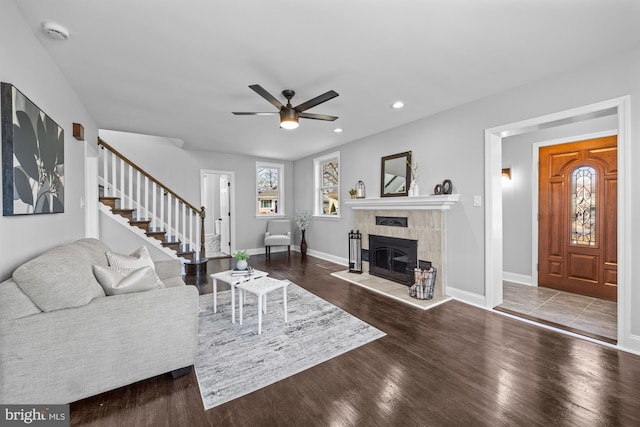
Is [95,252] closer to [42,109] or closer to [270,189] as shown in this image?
[42,109]

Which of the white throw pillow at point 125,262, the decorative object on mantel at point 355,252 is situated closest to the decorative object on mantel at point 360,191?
the decorative object on mantel at point 355,252

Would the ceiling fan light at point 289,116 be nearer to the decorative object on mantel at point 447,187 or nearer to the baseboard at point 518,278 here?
the decorative object on mantel at point 447,187

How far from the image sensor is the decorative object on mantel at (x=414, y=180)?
13.5 ft

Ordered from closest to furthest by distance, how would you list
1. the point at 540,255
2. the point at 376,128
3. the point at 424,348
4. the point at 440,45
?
1. the point at 440,45
2. the point at 424,348
3. the point at 540,255
4. the point at 376,128

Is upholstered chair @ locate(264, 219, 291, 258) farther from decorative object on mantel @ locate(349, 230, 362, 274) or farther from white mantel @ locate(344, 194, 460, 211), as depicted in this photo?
white mantel @ locate(344, 194, 460, 211)

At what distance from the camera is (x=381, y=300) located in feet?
12.0

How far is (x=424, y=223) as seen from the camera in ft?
13.2

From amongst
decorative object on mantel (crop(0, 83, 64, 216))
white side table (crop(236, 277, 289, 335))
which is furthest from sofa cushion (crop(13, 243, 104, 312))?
white side table (crop(236, 277, 289, 335))

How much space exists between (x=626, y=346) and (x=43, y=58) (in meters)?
5.55

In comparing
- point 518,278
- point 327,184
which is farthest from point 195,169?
point 518,278

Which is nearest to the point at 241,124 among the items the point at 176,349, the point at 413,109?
the point at 413,109

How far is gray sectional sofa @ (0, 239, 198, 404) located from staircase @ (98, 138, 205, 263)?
2929 millimetres

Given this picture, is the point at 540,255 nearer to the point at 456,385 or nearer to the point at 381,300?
the point at 381,300

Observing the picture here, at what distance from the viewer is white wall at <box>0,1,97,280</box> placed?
1.69 meters
